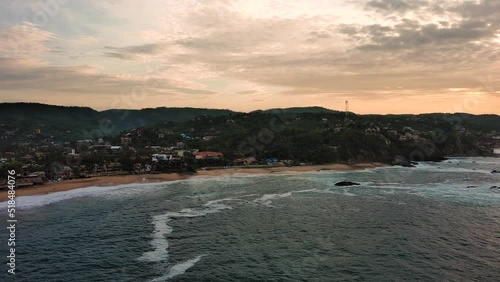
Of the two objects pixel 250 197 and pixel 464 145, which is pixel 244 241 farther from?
pixel 464 145

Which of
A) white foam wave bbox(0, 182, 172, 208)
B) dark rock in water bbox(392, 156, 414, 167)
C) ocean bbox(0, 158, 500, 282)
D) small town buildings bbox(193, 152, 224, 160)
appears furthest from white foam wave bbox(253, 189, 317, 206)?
dark rock in water bbox(392, 156, 414, 167)

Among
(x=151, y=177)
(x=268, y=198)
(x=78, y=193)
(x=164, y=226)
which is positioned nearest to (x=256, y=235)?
(x=164, y=226)

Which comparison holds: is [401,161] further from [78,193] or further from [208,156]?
[78,193]

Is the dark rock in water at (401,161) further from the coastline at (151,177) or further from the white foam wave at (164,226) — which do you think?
the white foam wave at (164,226)

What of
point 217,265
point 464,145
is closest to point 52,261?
point 217,265

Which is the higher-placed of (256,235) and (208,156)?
(208,156)

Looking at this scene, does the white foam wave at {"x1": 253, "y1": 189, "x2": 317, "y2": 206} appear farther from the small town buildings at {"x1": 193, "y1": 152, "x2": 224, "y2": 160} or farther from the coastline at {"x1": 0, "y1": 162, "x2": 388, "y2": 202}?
the small town buildings at {"x1": 193, "y1": 152, "x2": 224, "y2": 160}

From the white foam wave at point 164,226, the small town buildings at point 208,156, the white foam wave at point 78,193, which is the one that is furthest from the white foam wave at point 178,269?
the small town buildings at point 208,156
